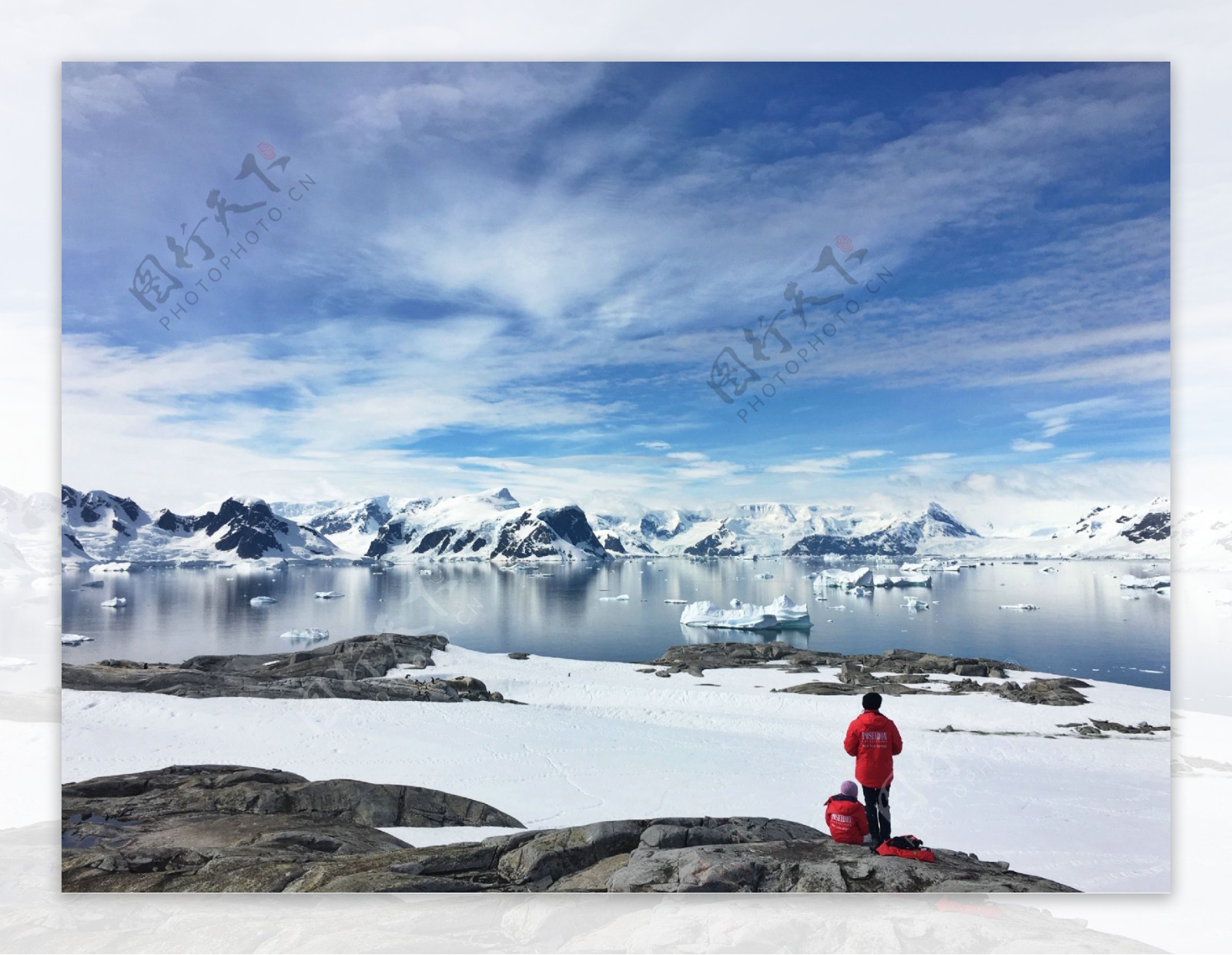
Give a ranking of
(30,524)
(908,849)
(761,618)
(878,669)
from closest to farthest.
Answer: (908,849)
(30,524)
(878,669)
(761,618)

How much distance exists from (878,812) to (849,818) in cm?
20

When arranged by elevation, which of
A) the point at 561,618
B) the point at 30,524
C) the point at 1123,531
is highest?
the point at 30,524

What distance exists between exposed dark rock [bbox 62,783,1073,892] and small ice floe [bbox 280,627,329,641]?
1146 centimetres

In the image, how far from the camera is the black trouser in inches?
179

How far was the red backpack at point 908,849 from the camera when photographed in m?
4.41

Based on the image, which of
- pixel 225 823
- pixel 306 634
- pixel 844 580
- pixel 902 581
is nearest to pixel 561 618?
pixel 306 634

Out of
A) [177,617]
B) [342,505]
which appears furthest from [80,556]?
[177,617]

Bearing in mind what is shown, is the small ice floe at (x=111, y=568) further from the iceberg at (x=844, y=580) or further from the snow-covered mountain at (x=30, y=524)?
the iceberg at (x=844, y=580)

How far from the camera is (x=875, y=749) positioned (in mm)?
4547

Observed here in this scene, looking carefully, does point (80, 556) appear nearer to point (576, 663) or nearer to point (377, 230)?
point (377, 230)

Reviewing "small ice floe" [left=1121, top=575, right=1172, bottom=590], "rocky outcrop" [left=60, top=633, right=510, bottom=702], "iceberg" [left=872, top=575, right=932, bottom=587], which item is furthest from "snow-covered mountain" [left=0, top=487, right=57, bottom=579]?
"iceberg" [left=872, top=575, right=932, bottom=587]

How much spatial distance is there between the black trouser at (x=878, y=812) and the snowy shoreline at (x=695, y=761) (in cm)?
109

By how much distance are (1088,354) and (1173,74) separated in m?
2.35

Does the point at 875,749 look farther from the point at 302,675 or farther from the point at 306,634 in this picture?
the point at 306,634
